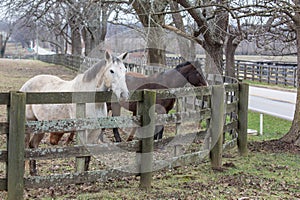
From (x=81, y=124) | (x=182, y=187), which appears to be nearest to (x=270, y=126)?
(x=182, y=187)

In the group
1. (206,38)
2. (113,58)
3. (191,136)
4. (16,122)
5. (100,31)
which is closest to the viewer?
(16,122)

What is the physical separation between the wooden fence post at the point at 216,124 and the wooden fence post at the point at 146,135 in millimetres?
1517

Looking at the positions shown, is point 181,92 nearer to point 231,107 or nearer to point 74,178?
point 231,107

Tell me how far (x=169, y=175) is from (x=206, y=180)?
21.0 inches

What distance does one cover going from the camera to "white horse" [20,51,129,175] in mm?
5625

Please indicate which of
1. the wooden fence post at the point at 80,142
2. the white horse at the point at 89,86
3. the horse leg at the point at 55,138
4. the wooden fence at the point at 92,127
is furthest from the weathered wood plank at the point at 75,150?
the horse leg at the point at 55,138

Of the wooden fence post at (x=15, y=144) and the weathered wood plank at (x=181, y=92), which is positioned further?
the weathered wood plank at (x=181, y=92)

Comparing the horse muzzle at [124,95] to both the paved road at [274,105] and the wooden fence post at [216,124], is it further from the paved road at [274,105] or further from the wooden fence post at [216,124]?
the paved road at [274,105]

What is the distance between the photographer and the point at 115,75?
221 inches

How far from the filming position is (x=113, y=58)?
5.73m

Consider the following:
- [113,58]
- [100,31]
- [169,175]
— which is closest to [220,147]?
[169,175]

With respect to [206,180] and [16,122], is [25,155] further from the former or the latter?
[206,180]

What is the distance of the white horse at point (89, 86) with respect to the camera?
5.62 m

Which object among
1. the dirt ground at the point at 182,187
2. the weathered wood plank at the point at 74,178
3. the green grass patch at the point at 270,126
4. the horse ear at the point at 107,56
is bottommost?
the dirt ground at the point at 182,187
